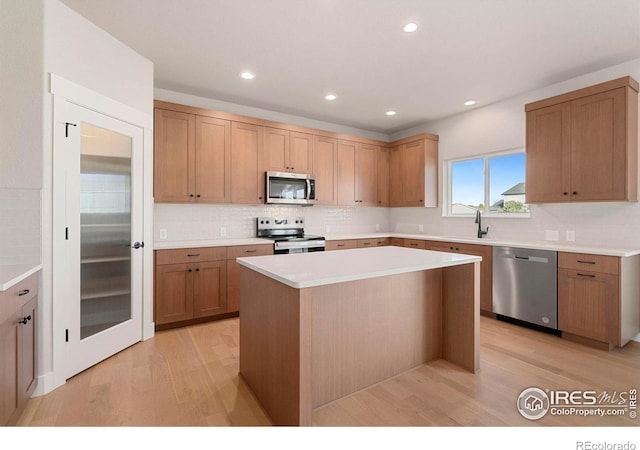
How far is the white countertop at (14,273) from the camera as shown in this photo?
1.61 m

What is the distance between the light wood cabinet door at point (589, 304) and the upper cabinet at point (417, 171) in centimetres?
221

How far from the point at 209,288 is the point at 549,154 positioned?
4.05m

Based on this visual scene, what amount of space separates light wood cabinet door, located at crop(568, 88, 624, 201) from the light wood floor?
4.93 feet

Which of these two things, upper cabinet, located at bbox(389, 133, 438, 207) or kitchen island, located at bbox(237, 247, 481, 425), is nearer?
kitchen island, located at bbox(237, 247, 481, 425)

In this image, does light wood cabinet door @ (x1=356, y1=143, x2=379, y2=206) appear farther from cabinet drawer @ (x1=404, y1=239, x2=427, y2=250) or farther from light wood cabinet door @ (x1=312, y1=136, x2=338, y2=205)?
cabinet drawer @ (x1=404, y1=239, x2=427, y2=250)

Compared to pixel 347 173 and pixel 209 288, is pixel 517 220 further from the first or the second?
pixel 209 288

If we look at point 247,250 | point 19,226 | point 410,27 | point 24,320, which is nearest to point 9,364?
point 24,320

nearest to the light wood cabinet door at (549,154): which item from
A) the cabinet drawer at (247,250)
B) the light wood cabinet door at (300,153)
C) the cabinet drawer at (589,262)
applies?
the cabinet drawer at (589,262)

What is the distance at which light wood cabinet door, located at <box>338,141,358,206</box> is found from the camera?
16.2 feet

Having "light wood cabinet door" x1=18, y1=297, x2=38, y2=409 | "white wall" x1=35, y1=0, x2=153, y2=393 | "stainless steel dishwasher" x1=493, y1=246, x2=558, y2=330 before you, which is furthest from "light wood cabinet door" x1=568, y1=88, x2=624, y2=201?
"light wood cabinet door" x1=18, y1=297, x2=38, y2=409
